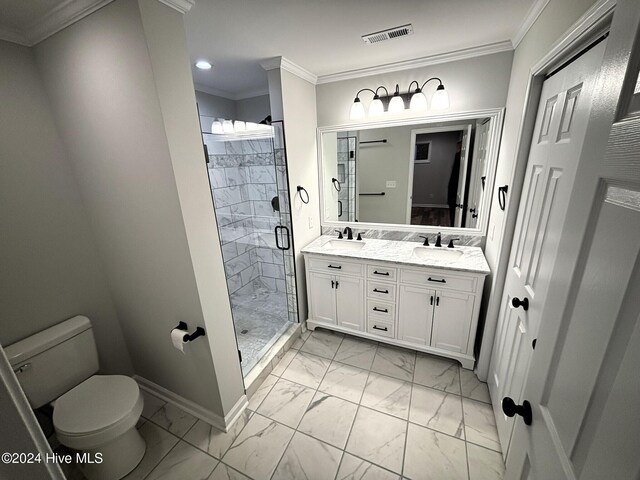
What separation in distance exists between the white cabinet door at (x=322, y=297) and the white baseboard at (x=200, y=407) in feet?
3.11

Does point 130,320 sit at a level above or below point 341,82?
below

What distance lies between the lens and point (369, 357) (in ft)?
7.32

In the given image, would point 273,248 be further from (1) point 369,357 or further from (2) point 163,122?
(2) point 163,122

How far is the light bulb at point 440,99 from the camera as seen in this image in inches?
77.0

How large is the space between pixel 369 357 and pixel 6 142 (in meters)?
2.70

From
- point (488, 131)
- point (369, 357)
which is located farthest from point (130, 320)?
point (488, 131)

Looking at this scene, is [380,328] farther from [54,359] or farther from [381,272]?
[54,359]

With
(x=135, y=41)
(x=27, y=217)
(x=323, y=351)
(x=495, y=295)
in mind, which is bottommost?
(x=323, y=351)

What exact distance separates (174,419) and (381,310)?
1713mm

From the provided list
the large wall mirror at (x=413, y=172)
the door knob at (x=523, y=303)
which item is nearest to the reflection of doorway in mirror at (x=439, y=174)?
the large wall mirror at (x=413, y=172)

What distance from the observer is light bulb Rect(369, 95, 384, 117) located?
2.15 metres

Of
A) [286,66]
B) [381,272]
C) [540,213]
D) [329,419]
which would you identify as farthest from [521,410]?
[286,66]

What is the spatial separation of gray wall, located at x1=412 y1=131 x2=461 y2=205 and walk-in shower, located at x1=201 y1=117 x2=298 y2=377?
1260mm

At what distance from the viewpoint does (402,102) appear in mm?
2113
